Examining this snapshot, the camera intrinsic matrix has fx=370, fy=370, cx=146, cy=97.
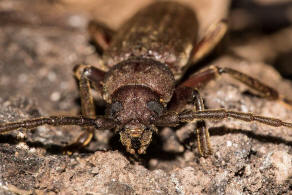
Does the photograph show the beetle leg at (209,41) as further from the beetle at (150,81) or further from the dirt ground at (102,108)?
the dirt ground at (102,108)

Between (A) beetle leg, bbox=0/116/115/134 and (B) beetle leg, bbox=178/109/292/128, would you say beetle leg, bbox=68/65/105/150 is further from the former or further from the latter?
(B) beetle leg, bbox=178/109/292/128

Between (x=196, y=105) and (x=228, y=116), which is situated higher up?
(x=196, y=105)

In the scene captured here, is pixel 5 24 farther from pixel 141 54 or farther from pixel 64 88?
pixel 141 54

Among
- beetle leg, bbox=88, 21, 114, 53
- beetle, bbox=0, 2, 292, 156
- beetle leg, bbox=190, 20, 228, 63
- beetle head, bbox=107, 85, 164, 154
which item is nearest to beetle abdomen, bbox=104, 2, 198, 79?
beetle, bbox=0, 2, 292, 156

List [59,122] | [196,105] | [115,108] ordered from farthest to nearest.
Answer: [196,105], [115,108], [59,122]

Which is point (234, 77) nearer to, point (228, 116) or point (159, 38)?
point (159, 38)

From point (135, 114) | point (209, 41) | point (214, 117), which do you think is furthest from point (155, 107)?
point (209, 41)

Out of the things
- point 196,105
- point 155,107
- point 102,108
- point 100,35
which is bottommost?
point 155,107
